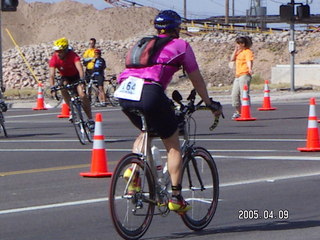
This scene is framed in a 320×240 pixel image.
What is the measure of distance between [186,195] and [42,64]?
5730 centimetres

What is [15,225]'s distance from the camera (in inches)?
358

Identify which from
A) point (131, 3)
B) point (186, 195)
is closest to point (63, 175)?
point (186, 195)

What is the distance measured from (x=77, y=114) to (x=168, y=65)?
9094 mm

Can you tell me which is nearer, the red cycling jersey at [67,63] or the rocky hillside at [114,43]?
the red cycling jersey at [67,63]

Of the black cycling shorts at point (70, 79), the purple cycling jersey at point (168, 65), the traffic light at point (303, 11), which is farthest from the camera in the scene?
the traffic light at point (303, 11)

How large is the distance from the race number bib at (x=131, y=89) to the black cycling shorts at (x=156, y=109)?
0.04 meters

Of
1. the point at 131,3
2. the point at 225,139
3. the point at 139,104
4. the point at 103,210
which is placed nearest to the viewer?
the point at 139,104

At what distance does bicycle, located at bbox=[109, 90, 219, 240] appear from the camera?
317 inches

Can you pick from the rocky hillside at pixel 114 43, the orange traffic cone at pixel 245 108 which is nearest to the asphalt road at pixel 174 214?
the orange traffic cone at pixel 245 108

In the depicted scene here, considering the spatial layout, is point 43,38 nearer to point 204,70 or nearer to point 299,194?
point 204,70

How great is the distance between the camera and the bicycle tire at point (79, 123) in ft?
55.6

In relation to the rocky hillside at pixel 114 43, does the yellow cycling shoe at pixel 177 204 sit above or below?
above

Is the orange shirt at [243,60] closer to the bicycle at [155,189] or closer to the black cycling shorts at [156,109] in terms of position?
the bicycle at [155,189]

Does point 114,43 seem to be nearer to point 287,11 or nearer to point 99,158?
point 287,11
